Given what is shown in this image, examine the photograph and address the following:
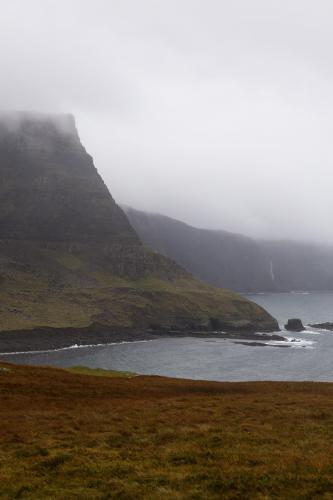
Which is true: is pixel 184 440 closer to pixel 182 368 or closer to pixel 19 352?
pixel 182 368

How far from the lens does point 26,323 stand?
604ft

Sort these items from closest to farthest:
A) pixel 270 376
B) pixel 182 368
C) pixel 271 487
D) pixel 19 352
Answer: pixel 271 487 → pixel 270 376 → pixel 182 368 → pixel 19 352

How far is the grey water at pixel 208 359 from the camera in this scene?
132 m

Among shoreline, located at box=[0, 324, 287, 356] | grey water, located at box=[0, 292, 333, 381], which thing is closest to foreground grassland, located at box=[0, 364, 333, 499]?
grey water, located at box=[0, 292, 333, 381]

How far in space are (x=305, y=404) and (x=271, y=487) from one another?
20509mm

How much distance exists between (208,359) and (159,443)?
429ft

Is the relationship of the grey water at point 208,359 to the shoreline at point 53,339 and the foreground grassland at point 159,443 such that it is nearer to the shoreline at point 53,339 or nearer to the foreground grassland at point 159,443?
the shoreline at point 53,339

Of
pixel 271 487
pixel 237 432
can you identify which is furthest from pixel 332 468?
pixel 237 432

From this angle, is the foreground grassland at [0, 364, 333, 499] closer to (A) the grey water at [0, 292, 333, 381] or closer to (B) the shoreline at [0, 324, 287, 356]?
(A) the grey water at [0, 292, 333, 381]

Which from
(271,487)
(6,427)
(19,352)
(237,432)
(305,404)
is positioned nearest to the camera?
(271,487)

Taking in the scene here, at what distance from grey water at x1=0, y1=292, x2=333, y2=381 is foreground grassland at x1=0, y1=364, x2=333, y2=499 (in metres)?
87.0

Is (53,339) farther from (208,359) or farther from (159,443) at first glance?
(159,443)

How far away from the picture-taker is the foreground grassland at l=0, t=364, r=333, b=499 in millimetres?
19250

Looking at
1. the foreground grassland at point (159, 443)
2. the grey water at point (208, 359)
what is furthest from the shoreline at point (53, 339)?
the foreground grassland at point (159, 443)
